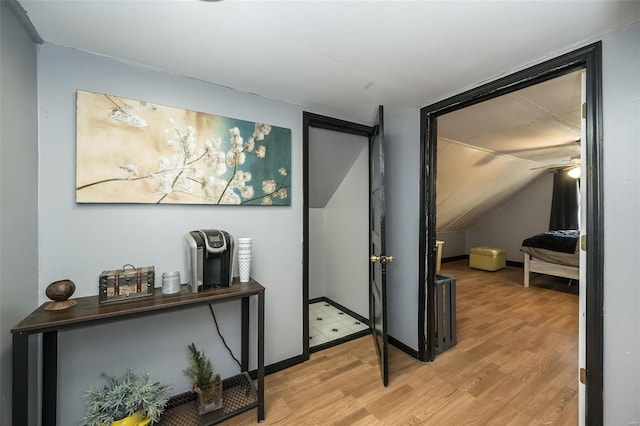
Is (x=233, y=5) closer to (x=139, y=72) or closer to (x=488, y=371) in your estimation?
(x=139, y=72)

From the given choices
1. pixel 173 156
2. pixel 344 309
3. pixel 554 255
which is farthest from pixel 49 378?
pixel 554 255

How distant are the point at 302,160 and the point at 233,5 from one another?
115 cm

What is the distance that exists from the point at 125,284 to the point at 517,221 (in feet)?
24.1

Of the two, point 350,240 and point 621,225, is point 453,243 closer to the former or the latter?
point 350,240

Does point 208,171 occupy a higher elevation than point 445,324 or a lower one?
higher

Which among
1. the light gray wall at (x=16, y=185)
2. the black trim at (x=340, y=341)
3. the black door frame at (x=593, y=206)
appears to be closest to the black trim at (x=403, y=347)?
the black trim at (x=340, y=341)

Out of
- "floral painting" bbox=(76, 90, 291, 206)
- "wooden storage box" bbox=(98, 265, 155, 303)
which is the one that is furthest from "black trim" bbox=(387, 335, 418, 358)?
"wooden storage box" bbox=(98, 265, 155, 303)

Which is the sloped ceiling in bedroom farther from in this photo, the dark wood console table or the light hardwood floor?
the dark wood console table

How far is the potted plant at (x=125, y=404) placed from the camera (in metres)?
1.19

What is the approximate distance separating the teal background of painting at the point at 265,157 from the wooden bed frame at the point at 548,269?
447 centimetres

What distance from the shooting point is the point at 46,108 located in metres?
1.30

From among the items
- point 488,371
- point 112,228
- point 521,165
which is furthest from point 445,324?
point 521,165

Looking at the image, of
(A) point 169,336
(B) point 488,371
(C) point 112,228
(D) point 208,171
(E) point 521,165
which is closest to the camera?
(C) point 112,228

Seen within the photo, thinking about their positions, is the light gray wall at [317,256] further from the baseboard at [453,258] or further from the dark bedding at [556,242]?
the baseboard at [453,258]
